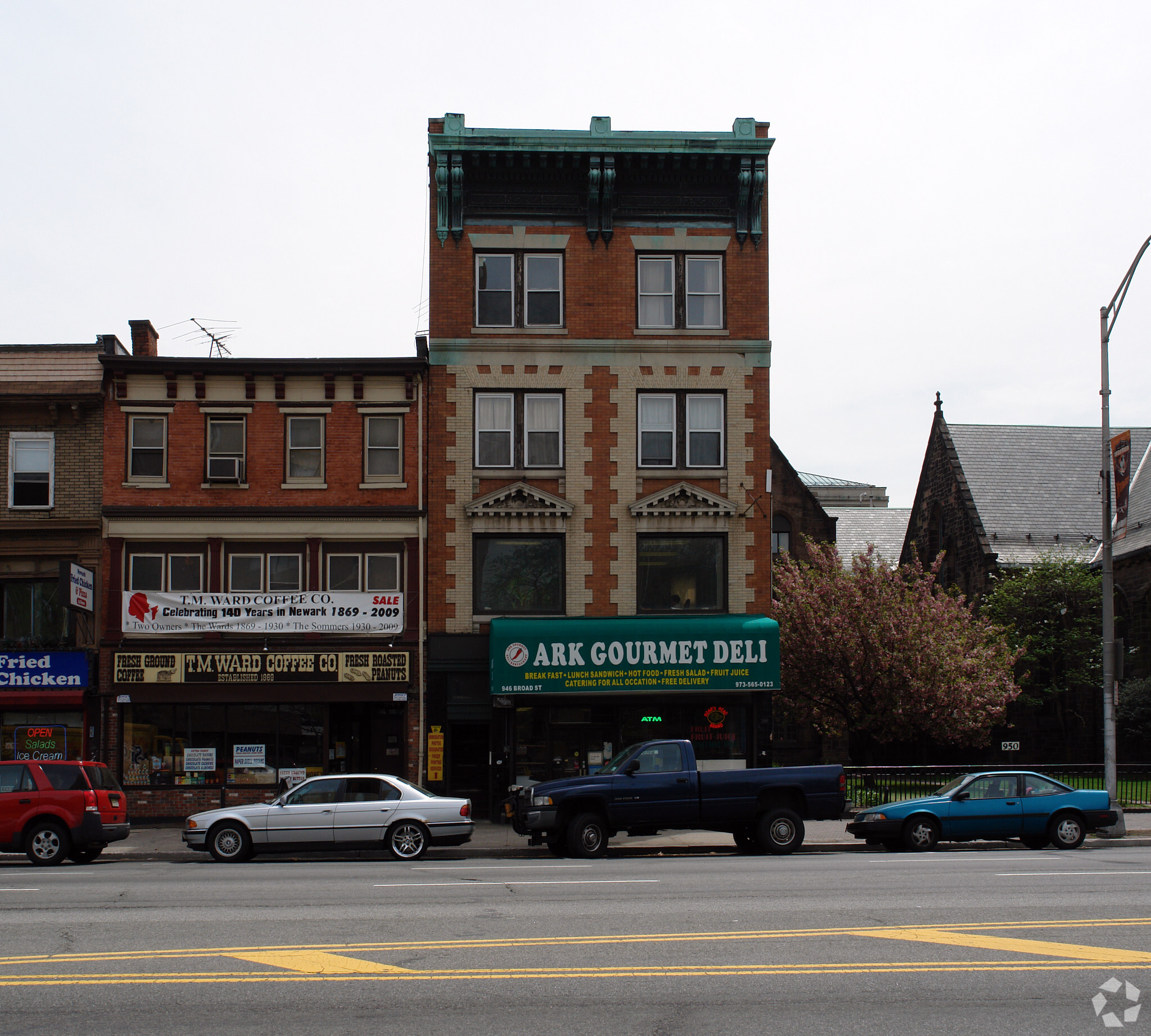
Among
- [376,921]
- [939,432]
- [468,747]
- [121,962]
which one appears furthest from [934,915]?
[939,432]

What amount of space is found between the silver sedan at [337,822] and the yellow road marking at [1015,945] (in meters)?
9.78

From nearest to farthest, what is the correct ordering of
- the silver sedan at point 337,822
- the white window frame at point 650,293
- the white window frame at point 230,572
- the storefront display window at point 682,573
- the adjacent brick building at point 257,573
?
the silver sedan at point 337,822, the adjacent brick building at point 257,573, the white window frame at point 230,572, the storefront display window at point 682,573, the white window frame at point 650,293

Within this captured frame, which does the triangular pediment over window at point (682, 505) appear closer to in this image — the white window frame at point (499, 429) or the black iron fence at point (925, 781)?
the white window frame at point (499, 429)

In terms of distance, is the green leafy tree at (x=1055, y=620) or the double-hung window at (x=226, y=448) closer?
the double-hung window at (x=226, y=448)

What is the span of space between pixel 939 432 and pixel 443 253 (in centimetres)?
2624

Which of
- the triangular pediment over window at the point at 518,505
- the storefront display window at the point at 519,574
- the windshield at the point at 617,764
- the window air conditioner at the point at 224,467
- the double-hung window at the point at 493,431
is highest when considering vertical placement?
the double-hung window at the point at 493,431

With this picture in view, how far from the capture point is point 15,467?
25625mm

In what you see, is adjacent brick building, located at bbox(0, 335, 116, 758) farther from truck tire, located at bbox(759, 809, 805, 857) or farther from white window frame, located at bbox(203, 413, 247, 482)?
truck tire, located at bbox(759, 809, 805, 857)

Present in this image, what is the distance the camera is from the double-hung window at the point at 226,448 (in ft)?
84.8

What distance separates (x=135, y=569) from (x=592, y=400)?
10.6 meters

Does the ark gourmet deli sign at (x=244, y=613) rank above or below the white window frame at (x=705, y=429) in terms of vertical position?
below

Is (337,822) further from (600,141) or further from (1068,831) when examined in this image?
(600,141)

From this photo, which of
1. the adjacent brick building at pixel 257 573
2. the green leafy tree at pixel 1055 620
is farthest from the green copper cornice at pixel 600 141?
the green leafy tree at pixel 1055 620

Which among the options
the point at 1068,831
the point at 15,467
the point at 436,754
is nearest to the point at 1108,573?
the point at 1068,831
